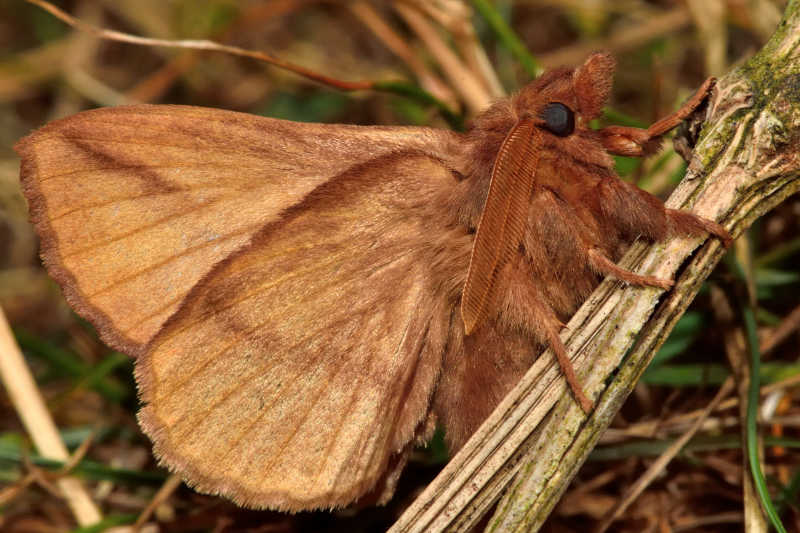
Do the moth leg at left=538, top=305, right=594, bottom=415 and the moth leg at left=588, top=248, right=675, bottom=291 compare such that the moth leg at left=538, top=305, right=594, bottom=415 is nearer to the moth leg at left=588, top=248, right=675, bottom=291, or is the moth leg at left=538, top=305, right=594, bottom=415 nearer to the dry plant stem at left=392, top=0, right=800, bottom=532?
the dry plant stem at left=392, top=0, right=800, bottom=532

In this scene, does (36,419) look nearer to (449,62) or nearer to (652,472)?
(652,472)

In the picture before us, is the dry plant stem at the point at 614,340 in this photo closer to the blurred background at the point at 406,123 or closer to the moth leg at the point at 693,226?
the moth leg at the point at 693,226

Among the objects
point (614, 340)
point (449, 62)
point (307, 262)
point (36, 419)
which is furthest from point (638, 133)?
point (36, 419)

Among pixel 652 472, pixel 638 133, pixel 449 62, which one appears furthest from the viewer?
pixel 449 62

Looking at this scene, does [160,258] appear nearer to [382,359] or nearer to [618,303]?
[382,359]

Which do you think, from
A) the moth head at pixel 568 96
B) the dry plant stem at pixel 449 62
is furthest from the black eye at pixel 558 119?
the dry plant stem at pixel 449 62

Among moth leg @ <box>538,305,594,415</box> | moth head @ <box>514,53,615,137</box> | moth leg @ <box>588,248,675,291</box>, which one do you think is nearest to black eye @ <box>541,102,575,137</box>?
moth head @ <box>514,53,615,137</box>
